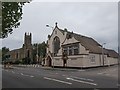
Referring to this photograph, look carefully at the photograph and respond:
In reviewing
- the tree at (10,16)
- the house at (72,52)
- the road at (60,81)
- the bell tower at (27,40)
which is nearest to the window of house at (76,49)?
the house at (72,52)

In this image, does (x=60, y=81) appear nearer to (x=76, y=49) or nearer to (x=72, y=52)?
(x=76, y=49)

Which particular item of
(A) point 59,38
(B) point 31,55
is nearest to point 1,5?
(A) point 59,38

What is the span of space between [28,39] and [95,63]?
5308cm

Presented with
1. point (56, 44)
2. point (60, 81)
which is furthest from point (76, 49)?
point (60, 81)

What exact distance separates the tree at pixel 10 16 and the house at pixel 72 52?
3268 centimetres

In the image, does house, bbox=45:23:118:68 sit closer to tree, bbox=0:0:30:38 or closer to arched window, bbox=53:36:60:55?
arched window, bbox=53:36:60:55

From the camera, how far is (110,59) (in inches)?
2712

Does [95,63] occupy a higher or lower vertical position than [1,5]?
lower

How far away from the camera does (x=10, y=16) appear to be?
16188mm

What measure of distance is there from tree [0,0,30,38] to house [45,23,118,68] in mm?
32675

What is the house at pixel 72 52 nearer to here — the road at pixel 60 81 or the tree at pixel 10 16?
the road at pixel 60 81

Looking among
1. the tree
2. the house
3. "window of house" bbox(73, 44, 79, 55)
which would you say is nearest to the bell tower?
the house

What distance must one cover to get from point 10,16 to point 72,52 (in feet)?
Result: 125

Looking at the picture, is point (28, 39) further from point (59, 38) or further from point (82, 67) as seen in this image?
point (82, 67)
